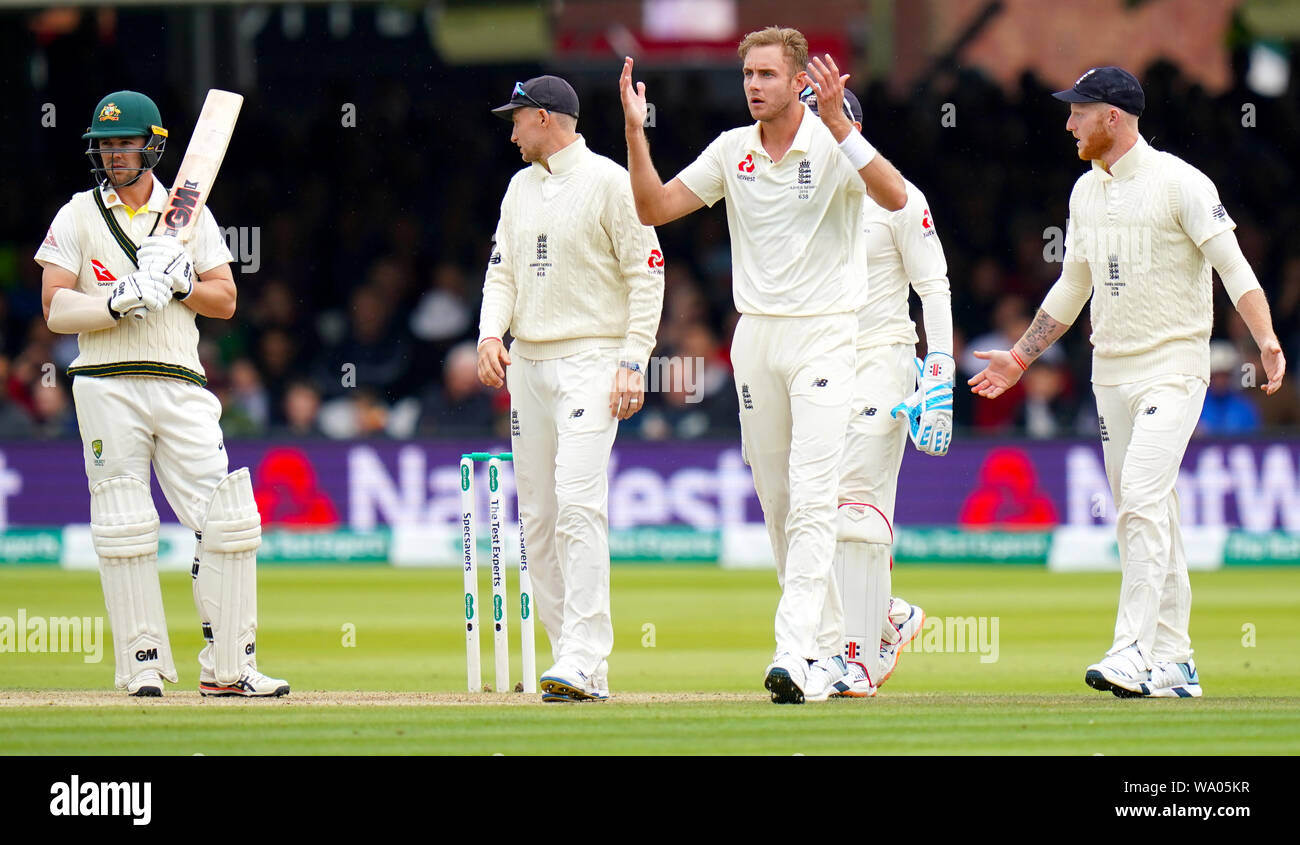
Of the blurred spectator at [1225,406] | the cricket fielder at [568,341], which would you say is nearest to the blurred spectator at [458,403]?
the blurred spectator at [1225,406]

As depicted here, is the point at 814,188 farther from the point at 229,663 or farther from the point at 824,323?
the point at 229,663

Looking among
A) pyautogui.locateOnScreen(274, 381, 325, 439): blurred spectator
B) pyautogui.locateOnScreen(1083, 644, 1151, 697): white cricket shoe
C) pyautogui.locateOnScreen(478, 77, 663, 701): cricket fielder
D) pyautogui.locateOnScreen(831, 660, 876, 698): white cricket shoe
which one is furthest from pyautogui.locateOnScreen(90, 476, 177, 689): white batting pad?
pyautogui.locateOnScreen(274, 381, 325, 439): blurred spectator

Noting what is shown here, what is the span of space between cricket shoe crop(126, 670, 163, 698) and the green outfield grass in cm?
34

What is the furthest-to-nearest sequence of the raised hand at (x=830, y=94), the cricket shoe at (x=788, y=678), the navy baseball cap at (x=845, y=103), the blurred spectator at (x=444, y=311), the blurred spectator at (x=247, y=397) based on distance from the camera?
the blurred spectator at (x=444, y=311), the blurred spectator at (x=247, y=397), the navy baseball cap at (x=845, y=103), the cricket shoe at (x=788, y=678), the raised hand at (x=830, y=94)

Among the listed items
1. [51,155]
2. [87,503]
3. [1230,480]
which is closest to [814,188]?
[1230,480]

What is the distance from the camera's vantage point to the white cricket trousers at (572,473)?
23.0 feet

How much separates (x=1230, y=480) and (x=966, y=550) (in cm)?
193

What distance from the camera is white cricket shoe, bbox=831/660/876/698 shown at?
705cm

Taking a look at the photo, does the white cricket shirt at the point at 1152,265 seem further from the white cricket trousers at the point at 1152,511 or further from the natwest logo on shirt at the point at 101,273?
the natwest logo on shirt at the point at 101,273

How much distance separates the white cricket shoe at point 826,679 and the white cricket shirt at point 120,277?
2.41 meters

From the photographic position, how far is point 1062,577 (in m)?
13.6

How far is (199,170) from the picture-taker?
7.25m

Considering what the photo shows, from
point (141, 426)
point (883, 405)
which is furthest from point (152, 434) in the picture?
point (883, 405)

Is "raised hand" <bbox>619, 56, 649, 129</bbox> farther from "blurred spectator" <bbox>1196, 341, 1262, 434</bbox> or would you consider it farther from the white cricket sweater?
"blurred spectator" <bbox>1196, 341, 1262, 434</bbox>
